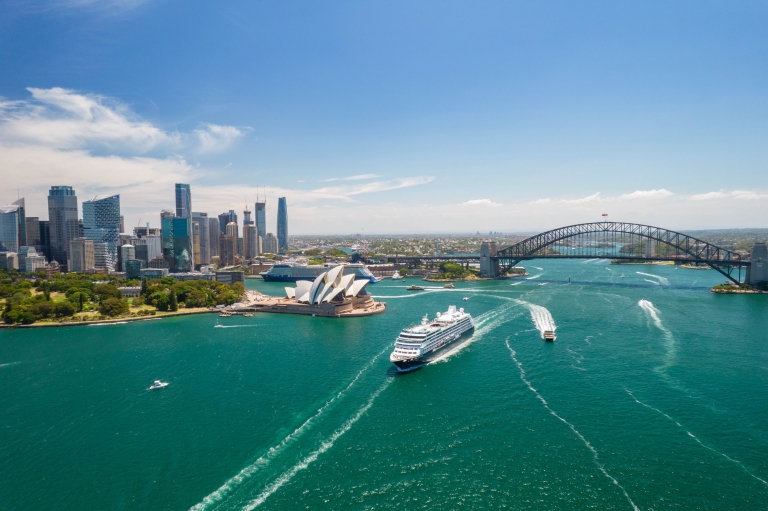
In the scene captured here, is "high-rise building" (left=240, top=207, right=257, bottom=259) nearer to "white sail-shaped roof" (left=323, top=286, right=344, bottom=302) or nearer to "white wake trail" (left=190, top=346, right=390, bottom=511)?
"white sail-shaped roof" (left=323, top=286, right=344, bottom=302)

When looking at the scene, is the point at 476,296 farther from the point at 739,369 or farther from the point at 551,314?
the point at 739,369

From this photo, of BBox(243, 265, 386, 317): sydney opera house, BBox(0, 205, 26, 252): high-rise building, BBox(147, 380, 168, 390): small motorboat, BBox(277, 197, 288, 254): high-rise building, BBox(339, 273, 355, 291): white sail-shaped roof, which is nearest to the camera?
BBox(147, 380, 168, 390): small motorboat

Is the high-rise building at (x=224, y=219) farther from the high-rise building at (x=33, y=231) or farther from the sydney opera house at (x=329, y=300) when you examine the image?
the sydney opera house at (x=329, y=300)

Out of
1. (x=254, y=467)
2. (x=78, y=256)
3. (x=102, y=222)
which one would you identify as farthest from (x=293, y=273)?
(x=254, y=467)

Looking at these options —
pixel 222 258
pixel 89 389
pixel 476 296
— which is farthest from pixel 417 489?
pixel 222 258

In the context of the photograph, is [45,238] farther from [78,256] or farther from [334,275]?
[334,275]

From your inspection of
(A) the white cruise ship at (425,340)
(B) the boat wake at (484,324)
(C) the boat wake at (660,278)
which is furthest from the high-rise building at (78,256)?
(C) the boat wake at (660,278)

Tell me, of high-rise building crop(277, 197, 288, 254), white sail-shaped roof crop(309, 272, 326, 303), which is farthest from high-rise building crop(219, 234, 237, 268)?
white sail-shaped roof crop(309, 272, 326, 303)
